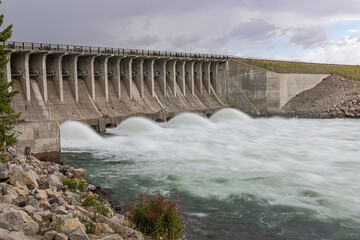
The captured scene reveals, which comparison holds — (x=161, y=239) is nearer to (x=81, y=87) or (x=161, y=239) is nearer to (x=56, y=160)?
(x=56, y=160)

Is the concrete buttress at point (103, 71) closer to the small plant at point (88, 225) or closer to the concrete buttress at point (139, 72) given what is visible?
the concrete buttress at point (139, 72)

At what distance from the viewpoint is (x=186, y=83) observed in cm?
5250

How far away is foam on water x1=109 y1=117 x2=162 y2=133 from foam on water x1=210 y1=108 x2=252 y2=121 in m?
13.1

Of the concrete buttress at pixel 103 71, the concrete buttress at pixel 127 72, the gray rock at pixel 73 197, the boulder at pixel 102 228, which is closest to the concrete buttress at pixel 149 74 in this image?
the concrete buttress at pixel 127 72

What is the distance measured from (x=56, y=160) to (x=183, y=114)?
24626mm

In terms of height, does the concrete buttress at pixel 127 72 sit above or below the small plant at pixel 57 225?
above

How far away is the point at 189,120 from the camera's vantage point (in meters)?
41.6

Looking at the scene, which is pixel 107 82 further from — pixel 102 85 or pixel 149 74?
pixel 149 74

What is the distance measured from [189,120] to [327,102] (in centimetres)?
2178

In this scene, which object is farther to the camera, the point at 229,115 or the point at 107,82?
the point at 229,115

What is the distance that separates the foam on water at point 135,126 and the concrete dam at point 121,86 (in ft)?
3.02

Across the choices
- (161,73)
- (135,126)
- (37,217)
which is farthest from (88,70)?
(37,217)

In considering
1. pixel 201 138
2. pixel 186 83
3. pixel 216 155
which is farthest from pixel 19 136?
pixel 186 83

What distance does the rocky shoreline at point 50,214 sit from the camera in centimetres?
751
